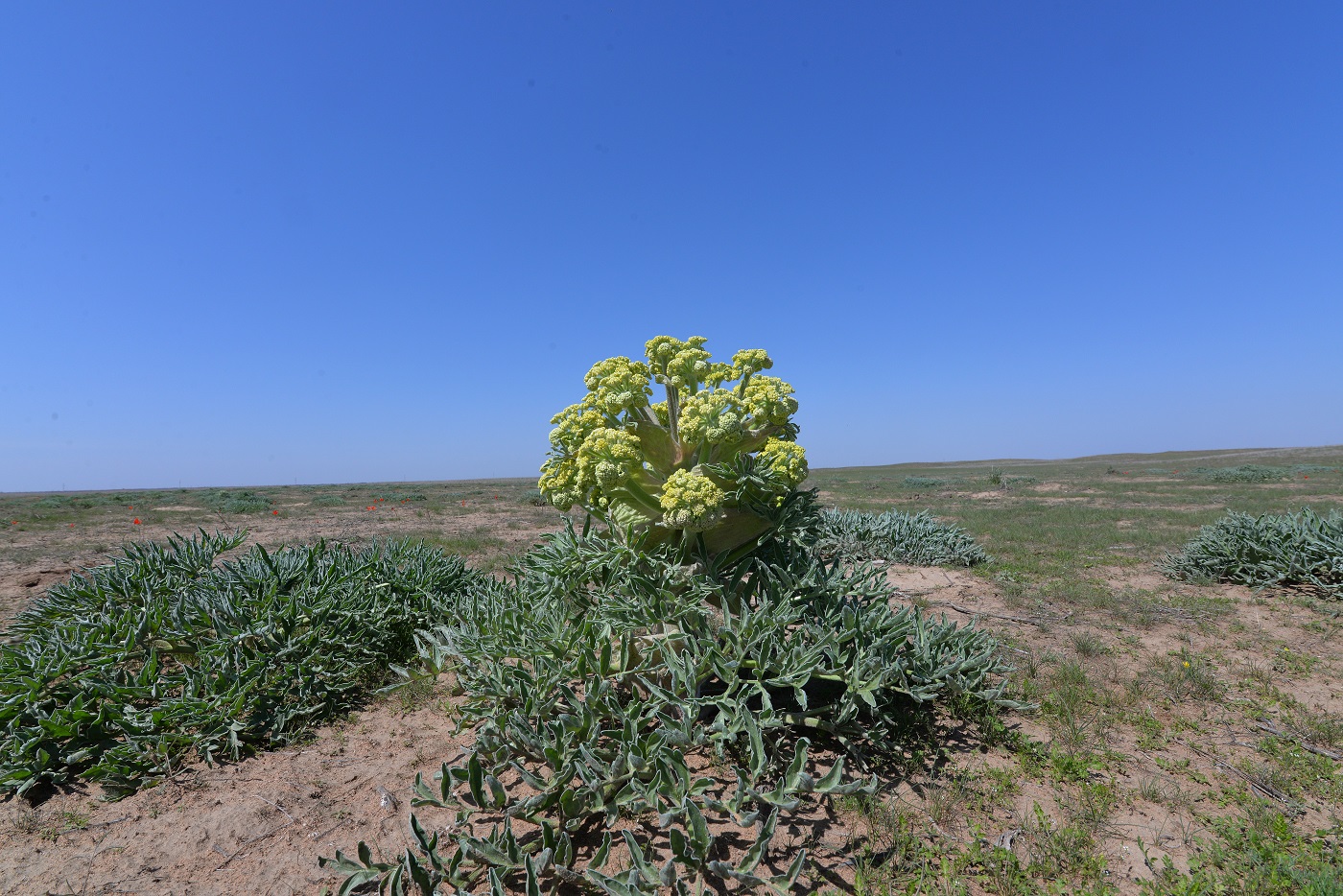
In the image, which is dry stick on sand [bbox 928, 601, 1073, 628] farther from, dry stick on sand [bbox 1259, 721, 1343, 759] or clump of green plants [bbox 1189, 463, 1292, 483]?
clump of green plants [bbox 1189, 463, 1292, 483]

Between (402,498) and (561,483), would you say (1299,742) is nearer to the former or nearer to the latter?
(561,483)

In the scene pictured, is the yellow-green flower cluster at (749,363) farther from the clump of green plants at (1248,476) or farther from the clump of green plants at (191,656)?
the clump of green plants at (1248,476)

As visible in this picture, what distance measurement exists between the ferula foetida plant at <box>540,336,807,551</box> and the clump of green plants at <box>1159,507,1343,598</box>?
6.84 m

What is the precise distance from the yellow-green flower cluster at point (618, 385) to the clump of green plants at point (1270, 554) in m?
7.49

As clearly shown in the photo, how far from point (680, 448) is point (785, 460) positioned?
61 centimetres

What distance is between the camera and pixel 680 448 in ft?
10.6

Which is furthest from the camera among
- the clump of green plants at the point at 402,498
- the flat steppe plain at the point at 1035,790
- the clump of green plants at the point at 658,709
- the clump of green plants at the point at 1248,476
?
the clump of green plants at the point at 402,498

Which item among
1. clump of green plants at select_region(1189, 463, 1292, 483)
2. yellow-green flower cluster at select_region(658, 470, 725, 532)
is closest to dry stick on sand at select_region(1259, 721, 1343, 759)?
yellow-green flower cluster at select_region(658, 470, 725, 532)

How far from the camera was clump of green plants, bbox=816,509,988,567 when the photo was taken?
821cm

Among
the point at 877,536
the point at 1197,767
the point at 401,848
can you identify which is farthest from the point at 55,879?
the point at 877,536

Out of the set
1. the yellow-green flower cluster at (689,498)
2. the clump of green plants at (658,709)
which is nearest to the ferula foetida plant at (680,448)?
the yellow-green flower cluster at (689,498)

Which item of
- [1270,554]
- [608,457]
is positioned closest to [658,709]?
[608,457]

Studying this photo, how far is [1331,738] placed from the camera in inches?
132

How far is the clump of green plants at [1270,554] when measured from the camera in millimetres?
6121
